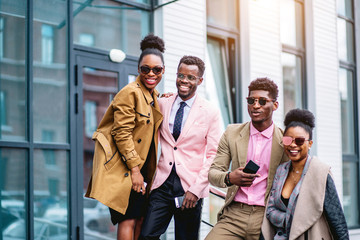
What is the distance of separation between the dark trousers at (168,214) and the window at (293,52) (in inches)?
212

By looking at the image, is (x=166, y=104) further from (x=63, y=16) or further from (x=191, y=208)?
(x=63, y=16)

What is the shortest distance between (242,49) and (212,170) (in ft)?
14.9

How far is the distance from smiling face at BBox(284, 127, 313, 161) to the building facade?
2887 mm

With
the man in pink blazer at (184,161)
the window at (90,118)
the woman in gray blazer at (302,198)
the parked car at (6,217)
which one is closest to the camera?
the woman in gray blazer at (302,198)

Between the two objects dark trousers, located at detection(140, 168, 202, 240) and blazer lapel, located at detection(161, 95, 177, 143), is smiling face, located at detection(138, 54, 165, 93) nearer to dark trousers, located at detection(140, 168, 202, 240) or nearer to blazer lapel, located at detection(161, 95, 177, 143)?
blazer lapel, located at detection(161, 95, 177, 143)

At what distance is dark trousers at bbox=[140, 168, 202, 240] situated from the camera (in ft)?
12.0

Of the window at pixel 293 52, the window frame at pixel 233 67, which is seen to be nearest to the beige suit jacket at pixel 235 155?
the window frame at pixel 233 67

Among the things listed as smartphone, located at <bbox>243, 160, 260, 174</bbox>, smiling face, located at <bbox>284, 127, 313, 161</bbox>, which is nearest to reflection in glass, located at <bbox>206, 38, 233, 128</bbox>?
smiling face, located at <bbox>284, 127, 313, 161</bbox>

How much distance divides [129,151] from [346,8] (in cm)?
873

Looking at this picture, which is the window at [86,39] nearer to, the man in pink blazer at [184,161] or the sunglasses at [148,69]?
the sunglasses at [148,69]

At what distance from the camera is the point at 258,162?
357cm

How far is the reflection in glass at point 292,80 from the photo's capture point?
8.98m

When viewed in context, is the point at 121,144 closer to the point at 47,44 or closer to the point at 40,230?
the point at 40,230

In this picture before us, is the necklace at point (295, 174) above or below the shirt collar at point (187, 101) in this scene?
below
